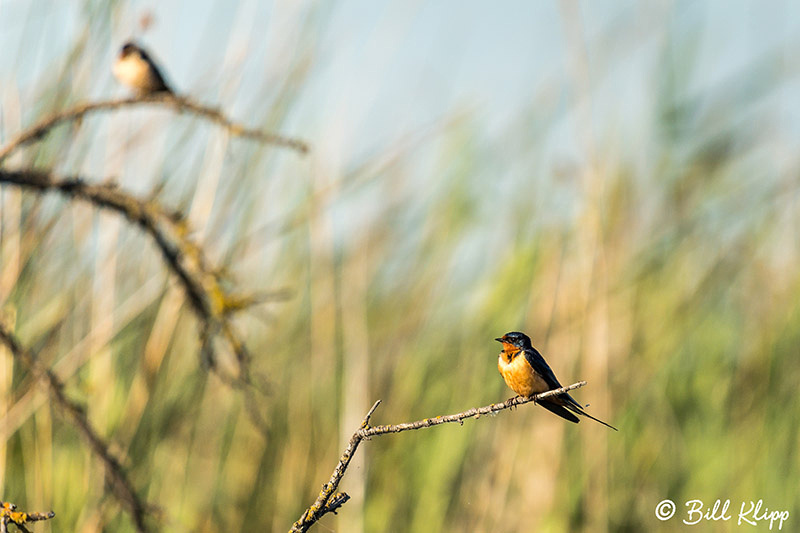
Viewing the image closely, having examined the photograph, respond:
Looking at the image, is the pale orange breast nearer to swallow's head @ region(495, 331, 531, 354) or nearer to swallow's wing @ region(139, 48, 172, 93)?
swallow's head @ region(495, 331, 531, 354)

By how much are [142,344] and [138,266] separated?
0.57 ft

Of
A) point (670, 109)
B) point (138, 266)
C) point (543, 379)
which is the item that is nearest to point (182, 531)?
point (138, 266)

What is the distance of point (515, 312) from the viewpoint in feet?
6.81

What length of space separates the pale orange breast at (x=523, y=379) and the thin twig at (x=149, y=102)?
336 mm

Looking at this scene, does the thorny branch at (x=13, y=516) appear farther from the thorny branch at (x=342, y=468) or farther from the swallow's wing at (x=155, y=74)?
the swallow's wing at (x=155, y=74)

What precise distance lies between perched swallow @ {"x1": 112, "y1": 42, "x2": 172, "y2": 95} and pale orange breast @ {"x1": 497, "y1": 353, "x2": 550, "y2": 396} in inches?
51.7

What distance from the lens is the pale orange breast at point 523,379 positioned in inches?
33.9

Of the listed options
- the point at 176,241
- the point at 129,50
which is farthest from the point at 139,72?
the point at 176,241

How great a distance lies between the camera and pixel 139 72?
194 centimetres

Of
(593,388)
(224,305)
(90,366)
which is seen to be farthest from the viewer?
(593,388)

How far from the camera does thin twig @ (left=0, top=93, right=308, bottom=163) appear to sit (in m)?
0.97

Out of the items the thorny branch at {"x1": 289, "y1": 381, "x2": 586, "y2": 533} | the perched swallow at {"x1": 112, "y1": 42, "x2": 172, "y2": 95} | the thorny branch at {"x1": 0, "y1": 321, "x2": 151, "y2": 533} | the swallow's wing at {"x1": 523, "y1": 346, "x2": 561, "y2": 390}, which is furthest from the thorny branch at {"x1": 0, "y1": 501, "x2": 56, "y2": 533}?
the perched swallow at {"x1": 112, "y1": 42, "x2": 172, "y2": 95}

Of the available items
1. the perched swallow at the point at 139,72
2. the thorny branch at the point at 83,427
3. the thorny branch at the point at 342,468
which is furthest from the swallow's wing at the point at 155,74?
the thorny branch at the point at 342,468

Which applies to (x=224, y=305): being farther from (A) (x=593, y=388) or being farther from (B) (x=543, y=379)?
(A) (x=593, y=388)
